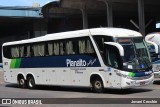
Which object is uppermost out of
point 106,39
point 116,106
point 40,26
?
point 40,26

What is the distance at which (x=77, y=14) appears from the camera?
5600cm

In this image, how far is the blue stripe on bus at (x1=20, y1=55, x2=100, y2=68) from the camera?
797 inches

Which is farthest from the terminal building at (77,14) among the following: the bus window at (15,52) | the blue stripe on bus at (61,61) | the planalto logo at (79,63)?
the planalto logo at (79,63)

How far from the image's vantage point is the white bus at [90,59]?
735 inches

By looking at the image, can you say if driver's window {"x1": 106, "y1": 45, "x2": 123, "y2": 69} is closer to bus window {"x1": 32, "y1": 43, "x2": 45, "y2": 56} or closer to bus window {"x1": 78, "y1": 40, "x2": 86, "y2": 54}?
bus window {"x1": 78, "y1": 40, "x2": 86, "y2": 54}

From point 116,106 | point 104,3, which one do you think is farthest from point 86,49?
point 104,3

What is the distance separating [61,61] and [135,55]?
16.5ft

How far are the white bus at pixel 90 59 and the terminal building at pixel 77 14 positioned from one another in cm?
2233

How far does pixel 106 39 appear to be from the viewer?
63.4 ft

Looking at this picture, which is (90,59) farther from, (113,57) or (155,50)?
(155,50)

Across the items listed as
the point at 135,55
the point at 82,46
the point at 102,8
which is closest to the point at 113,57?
the point at 135,55

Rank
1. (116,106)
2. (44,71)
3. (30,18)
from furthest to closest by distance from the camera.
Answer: (30,18) → (44,71) → (116,106)

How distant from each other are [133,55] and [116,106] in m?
5.46

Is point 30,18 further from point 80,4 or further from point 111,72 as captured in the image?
point 111,72
